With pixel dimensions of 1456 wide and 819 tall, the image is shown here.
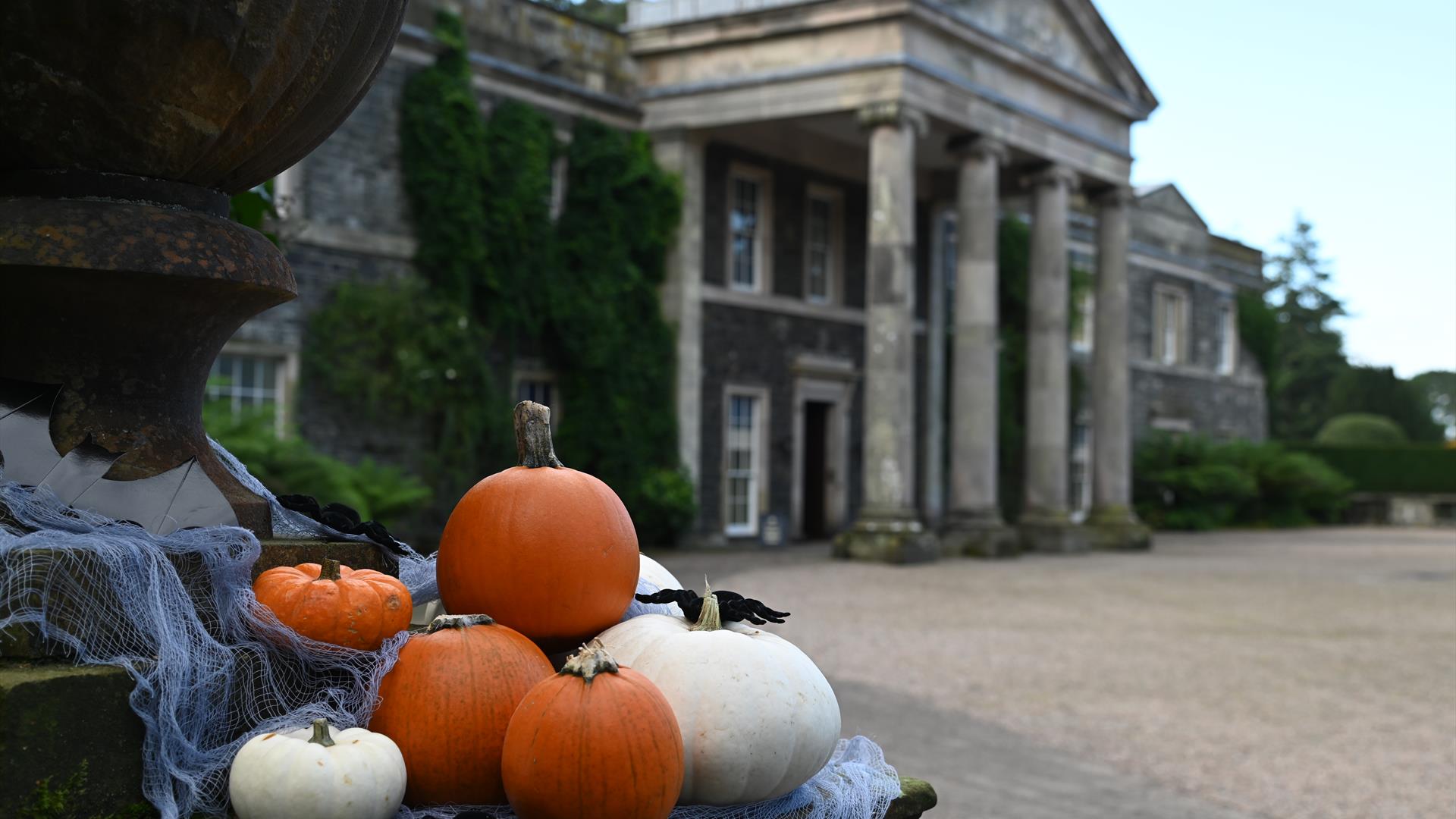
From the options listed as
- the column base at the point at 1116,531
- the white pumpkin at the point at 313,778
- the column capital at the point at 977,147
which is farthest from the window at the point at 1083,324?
the white pumpkin at the point at 313,778

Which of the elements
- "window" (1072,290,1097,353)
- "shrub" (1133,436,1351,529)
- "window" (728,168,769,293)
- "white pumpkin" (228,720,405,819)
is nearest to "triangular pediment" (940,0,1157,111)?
"window" (728,168,769,293)

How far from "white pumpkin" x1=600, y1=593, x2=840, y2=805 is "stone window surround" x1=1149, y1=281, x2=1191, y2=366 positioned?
107 feet

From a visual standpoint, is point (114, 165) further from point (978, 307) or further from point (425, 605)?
point (978, 307)

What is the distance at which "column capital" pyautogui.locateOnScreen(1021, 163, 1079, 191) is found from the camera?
2189cm

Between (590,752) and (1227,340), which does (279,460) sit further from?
(1227,340)

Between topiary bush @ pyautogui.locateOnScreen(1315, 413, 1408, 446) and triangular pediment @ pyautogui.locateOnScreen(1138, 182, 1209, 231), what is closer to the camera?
triangular pediment @ pyautogui.locateOnScreen(1138, 182, 1209, 231)

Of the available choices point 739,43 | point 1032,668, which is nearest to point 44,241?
point 1032,668

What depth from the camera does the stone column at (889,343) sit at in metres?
18.0

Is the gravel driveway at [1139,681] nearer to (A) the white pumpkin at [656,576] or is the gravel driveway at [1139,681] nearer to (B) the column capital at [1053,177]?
(A) the white pumpkin at [656,576]

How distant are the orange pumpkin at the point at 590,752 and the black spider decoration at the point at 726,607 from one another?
51cm

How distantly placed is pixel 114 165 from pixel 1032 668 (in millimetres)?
8312

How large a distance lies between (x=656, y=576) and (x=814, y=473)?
20.4m

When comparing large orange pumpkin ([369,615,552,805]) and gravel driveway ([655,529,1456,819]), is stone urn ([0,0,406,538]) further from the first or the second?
gravel driveway ([655,529,1456,819])

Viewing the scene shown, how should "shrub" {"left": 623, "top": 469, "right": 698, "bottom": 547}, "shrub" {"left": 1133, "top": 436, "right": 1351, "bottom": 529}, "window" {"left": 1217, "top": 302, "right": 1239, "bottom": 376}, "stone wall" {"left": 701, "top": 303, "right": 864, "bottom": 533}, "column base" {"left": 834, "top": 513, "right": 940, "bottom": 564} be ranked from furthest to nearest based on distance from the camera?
"window" {"left": 1217, "top": 302, "right": 1239, "bottom": 376}
"shrub" {"left": 1133, "top": 436, "right": 1351, "bottom": 529}
"stone wall" {"left": 701, "top": 303, "right": 864, "bottom": 533}
"shrub" {"left": 623, "top": 469, "right": 698, "bottom": 547}
"column base" {"left": 834, "top": 513, "right": 940, "bottom": 564}
